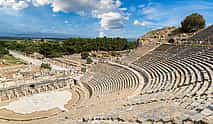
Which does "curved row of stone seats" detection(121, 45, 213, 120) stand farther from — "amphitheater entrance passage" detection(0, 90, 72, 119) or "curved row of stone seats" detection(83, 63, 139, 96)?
"amphitheater entrance passage" detection(0, 90, 72, 119)

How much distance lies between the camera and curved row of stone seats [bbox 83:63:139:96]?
2000cm

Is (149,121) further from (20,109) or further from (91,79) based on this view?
(91,79)

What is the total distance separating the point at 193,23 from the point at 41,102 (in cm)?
3221

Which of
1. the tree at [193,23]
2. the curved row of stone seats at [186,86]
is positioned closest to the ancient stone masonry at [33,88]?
the curved row of stone seats at [186,86]

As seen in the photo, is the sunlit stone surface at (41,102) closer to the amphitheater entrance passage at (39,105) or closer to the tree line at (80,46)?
the amphitheater entrance passage at (39,105)

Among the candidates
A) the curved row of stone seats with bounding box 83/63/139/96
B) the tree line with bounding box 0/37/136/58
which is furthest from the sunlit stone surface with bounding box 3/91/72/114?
the tree line with bounding box 0/37/136/58

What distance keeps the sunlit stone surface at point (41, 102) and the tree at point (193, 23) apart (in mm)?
28203

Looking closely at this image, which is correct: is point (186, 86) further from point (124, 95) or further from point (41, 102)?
point (41, 102)

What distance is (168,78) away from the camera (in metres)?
16.6

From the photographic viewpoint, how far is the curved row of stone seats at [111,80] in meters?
20.0

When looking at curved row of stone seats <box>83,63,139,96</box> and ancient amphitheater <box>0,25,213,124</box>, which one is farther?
curved row of stone seats <box>83,63,139,96</box>

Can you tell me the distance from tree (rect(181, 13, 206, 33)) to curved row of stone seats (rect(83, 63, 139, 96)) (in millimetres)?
21218

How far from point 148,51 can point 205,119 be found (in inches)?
1021

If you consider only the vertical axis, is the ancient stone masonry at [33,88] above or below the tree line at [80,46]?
below
